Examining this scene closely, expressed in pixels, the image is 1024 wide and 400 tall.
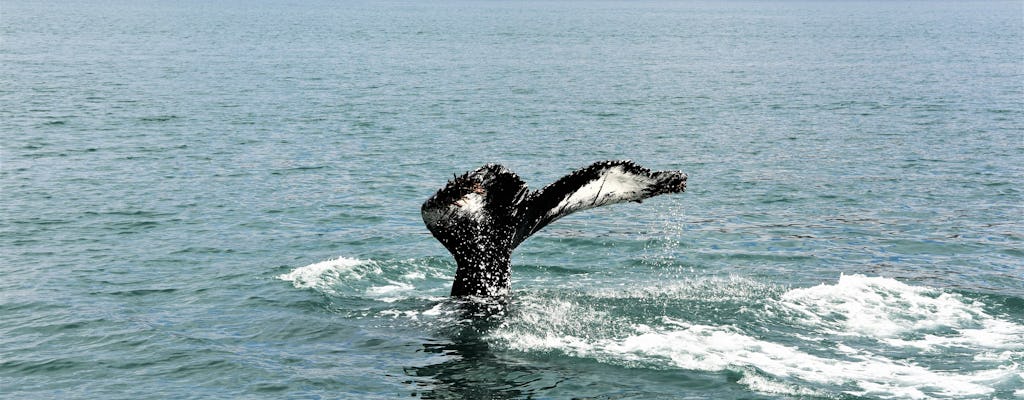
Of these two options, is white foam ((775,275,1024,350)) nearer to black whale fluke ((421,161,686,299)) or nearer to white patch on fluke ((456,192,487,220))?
black whale fluke ((421,161,686,299))

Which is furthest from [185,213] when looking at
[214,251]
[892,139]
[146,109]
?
[892,139]

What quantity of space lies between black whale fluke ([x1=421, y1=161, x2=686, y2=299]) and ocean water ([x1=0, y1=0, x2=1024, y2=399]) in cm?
107

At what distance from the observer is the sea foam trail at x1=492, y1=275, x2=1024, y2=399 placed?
12969 mm

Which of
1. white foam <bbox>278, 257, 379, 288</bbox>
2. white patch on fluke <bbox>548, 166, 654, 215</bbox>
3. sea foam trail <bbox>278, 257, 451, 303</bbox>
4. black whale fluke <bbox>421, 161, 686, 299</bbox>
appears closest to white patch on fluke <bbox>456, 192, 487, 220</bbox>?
black whale fluke <bbox>421, 161, 686, 299</bbox>

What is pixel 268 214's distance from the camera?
969 inches

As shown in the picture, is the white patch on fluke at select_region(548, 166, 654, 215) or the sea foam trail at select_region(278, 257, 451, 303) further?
the sea foam trail at select_region(278, 257, 451, 303)

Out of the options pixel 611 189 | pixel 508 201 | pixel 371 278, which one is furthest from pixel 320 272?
pixel 611 189

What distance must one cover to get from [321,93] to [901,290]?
38.9 meters

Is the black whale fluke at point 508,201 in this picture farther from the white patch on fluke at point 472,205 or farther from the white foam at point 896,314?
the white foam at point 896,314

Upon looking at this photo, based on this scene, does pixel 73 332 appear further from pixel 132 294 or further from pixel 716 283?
pixel 716 283

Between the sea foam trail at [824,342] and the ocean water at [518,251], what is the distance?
0.16 feet

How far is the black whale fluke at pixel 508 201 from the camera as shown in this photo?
45.7 ft

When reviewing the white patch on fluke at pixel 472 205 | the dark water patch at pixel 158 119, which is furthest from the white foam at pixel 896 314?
the dark water patch at pixel 158 119

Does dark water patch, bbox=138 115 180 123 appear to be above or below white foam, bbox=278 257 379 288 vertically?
above
